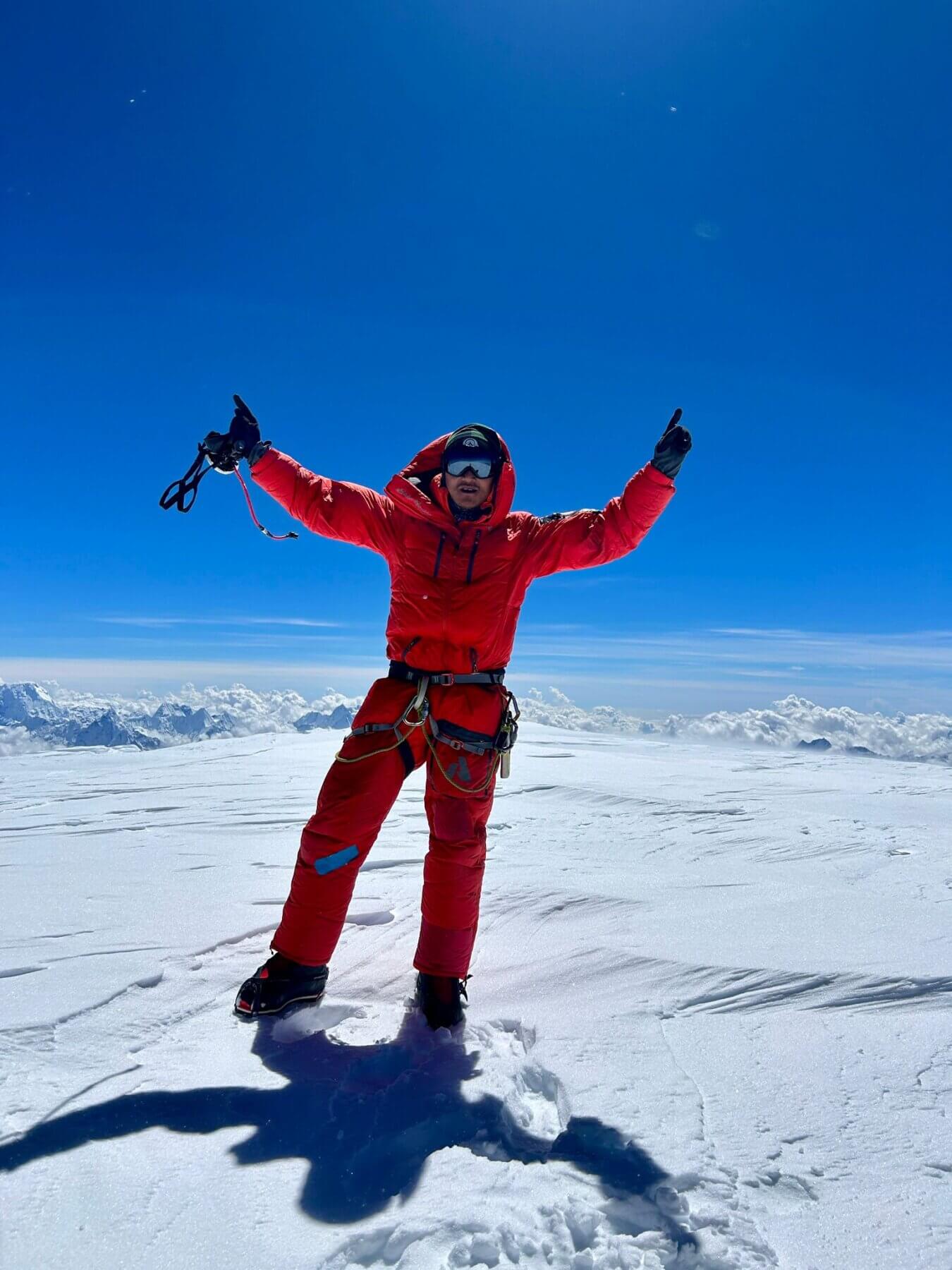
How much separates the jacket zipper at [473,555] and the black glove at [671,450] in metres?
0.90

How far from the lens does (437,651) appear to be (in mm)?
3303

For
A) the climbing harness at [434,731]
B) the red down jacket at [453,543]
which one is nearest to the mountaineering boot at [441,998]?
the climbing harness at [434,731]

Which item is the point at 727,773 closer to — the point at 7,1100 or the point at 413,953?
the point at 413,953

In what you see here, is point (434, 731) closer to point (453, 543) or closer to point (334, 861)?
point (334, 861)

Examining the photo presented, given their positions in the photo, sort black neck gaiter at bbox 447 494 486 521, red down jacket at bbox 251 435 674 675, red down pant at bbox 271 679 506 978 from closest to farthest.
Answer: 1. red down pant at bbox 271 679 506 978
2. red down jacket at bbox 251 435 674 675
3. black neck gaiter at bbox 447 494 486 521

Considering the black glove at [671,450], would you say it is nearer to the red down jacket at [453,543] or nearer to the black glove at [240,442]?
the red down jacket at [453,543]

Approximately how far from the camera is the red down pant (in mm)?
2969

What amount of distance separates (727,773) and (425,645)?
35.9 feet

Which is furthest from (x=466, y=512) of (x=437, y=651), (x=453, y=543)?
(x=437, y=651)

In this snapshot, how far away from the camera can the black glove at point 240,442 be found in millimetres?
3314

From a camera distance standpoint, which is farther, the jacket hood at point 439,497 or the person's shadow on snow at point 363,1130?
the jacket hood at point 439,497

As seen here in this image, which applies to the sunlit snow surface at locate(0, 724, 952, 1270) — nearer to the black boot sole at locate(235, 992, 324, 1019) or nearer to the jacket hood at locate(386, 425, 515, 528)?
the black boot sole at locate(235, 992, 324, 1019)

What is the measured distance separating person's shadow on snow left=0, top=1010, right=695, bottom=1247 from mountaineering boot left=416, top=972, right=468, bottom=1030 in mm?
270

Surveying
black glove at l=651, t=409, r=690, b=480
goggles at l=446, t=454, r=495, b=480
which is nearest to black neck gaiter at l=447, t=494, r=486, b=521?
goggles at l=446, t=454, r=495, b=480
